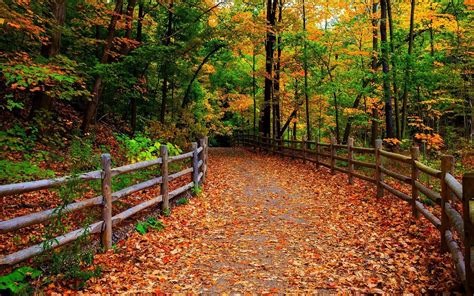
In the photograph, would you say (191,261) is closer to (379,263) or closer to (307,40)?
(379,263)

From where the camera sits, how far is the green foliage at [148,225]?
6874 millimetres

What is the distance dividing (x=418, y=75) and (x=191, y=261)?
35.5 feet

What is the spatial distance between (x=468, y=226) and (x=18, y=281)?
4.94 m

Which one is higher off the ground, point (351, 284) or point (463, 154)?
point (463, 154)

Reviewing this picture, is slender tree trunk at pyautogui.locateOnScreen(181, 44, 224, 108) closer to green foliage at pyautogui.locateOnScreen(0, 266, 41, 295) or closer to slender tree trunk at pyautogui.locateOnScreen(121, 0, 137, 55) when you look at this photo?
slender tree trunk at pyautogui.locateOnScreen(121, 0, 137, 55)

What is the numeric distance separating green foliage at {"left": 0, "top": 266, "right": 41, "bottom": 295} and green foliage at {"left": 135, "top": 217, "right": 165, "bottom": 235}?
2580mm

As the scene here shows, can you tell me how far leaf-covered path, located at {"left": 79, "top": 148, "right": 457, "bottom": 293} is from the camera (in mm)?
4812

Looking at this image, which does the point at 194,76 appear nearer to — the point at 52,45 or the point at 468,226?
the point at 52,45

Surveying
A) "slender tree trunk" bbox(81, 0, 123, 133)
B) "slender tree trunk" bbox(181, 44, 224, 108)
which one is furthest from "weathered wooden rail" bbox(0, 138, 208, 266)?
"slender tree trunk" bbox(181, 44, 224, 108)

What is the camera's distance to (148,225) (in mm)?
7199

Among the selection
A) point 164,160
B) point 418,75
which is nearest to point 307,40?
point 418,75

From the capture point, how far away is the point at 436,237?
5934 mm

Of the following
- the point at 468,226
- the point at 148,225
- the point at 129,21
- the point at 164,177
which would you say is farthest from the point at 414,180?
the point at 129,21

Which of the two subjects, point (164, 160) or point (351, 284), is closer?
point (351, 284)
